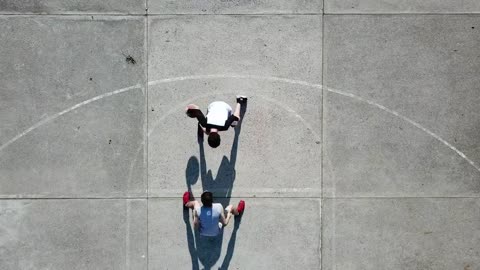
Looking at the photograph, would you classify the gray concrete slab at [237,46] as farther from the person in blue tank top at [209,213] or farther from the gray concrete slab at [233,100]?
the person in blue tank top at [209,213]

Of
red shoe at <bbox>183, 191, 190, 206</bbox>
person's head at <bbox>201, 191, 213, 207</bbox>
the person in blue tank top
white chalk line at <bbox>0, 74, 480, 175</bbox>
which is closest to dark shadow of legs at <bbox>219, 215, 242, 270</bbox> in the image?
the person in blue tank top

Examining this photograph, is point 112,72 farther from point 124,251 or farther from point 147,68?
point 124,251

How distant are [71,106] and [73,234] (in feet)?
5.95

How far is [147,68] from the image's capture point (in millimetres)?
7043

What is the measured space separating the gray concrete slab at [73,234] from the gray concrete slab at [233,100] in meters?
0.63

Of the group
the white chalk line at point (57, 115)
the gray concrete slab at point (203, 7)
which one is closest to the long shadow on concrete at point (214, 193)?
the white chalk line at point (57, 115)

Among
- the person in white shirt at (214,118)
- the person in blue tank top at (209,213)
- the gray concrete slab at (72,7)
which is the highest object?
the gray concrete slab at (72,7)

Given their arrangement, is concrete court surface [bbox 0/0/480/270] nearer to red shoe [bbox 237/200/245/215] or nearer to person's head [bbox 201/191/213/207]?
red shoe [bbox 237/200/245/215]

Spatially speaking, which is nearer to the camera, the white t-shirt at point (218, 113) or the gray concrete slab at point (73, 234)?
the white t-shirt at point (218, 113)

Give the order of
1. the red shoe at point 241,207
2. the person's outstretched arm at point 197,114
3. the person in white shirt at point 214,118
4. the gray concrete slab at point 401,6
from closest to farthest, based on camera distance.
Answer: the person in white shirt at point 214,118 → the person's outstretched arm at point 197,114 → the red shoe at point 241,207 → the gray concrete slab at point 401,6

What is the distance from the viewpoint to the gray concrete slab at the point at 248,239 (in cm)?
696

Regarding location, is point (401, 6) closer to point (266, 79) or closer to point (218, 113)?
point (266, 79)

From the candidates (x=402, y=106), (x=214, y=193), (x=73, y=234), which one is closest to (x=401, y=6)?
(x=402, y=106)

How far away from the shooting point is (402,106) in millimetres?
7004
